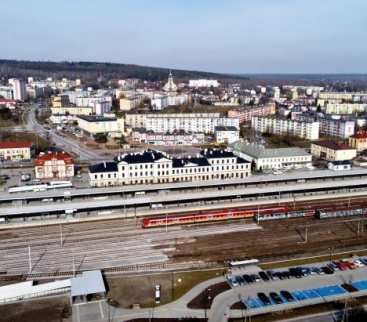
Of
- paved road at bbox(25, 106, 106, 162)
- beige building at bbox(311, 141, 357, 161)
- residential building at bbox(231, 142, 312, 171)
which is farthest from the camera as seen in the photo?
paved road at bbox(25, 106, 106, 162)

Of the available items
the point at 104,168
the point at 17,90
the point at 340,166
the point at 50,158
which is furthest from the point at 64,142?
the point at 17,90

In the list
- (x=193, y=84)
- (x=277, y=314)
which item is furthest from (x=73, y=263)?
(x=193, y=84)

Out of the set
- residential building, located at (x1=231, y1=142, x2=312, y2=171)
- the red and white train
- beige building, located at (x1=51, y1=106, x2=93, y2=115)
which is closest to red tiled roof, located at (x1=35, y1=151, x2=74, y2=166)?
the red and white train

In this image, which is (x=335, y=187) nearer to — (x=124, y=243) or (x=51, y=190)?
(x=124, y=243)

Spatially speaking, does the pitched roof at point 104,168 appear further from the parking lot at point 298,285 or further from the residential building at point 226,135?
the residential building at point 226,135

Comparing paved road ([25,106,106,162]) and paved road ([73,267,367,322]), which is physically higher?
paved road ([25,106,106,162])

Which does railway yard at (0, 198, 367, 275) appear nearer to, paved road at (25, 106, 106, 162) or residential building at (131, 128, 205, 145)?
paved road at (25, 106, 106, 162)

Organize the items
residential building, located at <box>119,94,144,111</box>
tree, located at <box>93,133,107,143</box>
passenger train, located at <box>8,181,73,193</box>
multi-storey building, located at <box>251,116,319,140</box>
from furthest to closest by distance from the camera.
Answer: residential building, located at <box>119,94,144,111</box>
multi-storey building, located at <box>251,116,319,140</box>
tree, located at <box>93,133,107,143</box>
passenger train, located at <box>8,181,73,193</box>
